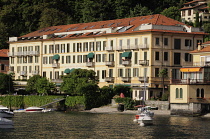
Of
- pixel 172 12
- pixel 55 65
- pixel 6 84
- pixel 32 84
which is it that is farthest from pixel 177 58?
pixel 172 12

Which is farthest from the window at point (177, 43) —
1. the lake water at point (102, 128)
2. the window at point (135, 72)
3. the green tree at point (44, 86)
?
the lake water at point (102, 128)

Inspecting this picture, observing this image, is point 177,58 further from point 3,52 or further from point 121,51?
point 3,52

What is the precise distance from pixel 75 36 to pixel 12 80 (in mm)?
16303

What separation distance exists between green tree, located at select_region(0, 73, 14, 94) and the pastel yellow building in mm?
46066

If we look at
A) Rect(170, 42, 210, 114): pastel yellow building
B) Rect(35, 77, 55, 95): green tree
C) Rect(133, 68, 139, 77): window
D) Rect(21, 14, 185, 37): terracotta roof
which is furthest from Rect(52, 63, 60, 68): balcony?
Rect(170, 42, 210, 114): pastel yellow building

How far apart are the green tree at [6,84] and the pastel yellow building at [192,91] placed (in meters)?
46.1

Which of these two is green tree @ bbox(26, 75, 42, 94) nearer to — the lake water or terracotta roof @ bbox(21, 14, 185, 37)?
terracotta roof @ bbox(21, 14, 185, 37)

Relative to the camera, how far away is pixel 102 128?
91625 millimetres

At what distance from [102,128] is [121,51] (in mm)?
47094

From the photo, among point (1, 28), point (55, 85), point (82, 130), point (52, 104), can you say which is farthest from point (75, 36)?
point (82, 130)

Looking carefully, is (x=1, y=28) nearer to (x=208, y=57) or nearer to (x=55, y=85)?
(x=55, y=85)

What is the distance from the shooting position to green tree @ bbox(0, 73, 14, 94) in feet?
487

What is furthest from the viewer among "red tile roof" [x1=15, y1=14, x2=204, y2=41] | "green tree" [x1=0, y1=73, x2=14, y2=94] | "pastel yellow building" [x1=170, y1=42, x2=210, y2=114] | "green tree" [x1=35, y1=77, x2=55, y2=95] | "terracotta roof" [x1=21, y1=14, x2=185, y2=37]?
"green tree" [x1=0, y1=73, x2=14, y2=94]

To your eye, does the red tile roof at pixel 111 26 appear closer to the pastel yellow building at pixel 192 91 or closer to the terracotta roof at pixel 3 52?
the terracotta roof at pixel 3 52
